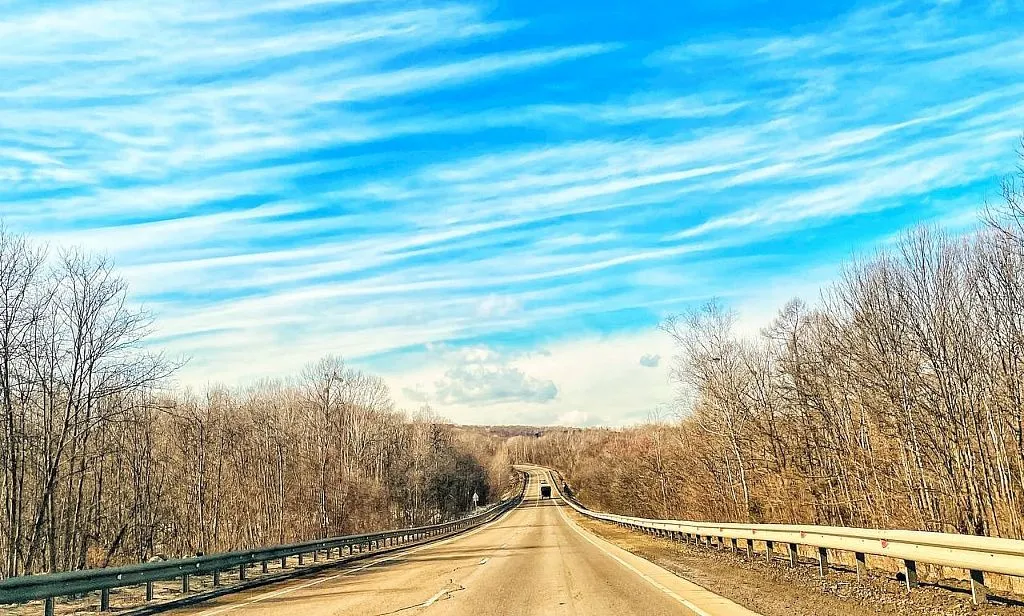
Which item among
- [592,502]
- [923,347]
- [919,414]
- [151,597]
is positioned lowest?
[592,502]

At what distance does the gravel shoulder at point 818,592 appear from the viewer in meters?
10.2

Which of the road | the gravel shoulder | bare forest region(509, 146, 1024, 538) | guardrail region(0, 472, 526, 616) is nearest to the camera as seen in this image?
the gravel shoulder

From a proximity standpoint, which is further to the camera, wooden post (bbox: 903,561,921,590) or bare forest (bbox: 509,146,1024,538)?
bare forest (bbox: 509,146,1024,538)

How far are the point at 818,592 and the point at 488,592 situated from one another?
6137 millimetres

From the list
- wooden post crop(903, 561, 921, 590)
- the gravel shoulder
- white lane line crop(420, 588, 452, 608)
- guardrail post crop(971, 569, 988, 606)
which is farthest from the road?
wooden post crop(903, 561, 921, 590)

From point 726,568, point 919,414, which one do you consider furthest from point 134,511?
point 919,414

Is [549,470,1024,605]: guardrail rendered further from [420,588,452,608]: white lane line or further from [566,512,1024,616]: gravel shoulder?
[420,588,452,608]: white lane line

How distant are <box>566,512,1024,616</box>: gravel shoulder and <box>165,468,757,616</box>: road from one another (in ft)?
2.09

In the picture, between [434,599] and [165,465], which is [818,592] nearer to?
[434,599]

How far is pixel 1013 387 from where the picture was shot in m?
22.4

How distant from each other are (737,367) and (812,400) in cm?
683

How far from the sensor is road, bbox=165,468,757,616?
37.3 ft

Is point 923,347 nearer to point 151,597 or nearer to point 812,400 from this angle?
point 812,400

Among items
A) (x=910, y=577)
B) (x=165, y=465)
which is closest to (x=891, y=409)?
(x=910, y=577)
